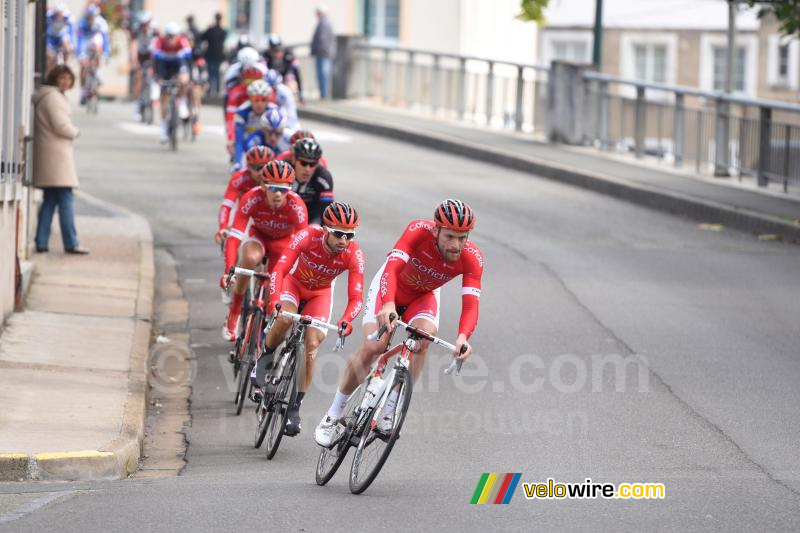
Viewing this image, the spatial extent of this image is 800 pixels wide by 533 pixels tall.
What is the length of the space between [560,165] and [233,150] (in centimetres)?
941

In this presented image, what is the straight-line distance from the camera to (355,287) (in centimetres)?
1012

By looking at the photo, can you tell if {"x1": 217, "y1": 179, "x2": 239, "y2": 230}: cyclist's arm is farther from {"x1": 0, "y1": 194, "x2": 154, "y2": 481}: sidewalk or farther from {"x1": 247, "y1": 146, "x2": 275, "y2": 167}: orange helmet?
A: {"x1": 0, "y1": 194, "x2": 154, "y2": 481}: sidewalk

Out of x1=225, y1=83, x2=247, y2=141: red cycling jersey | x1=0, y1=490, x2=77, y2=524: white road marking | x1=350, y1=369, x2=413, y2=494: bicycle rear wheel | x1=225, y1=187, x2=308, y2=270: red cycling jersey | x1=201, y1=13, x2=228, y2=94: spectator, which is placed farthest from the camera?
x1=201, y1=13, x2=228, y2=94: spectator

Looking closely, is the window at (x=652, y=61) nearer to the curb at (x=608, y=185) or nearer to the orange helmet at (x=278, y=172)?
the curb at (x=608, y=185)

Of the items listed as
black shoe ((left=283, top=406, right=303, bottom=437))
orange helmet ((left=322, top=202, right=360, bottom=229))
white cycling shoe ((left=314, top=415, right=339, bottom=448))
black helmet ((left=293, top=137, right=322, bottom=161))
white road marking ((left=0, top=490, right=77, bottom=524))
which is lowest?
white road marking ((left=0, top=490, right=77, bottom=524))

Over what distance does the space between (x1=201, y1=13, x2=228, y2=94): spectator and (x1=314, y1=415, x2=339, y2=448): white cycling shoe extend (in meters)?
29.0

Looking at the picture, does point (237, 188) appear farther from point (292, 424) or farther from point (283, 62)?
point (283, 62)

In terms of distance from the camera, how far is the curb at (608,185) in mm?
20578

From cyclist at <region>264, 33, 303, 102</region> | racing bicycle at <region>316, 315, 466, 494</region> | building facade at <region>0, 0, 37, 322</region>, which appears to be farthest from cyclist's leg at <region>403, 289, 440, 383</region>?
cyclist at <region>264, 33, 303, 102</region>

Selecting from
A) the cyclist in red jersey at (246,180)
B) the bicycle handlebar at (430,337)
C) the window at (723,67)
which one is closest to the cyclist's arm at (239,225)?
the cyclist in red jersey at (246,180)

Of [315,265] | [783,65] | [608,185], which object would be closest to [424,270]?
[315,265]

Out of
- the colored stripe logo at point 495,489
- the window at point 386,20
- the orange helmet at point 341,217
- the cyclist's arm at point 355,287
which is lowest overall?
the colored stripe logo at point 495,489

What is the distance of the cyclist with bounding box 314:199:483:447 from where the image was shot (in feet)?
30.8

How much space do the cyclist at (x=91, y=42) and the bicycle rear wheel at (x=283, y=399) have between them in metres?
23.2
